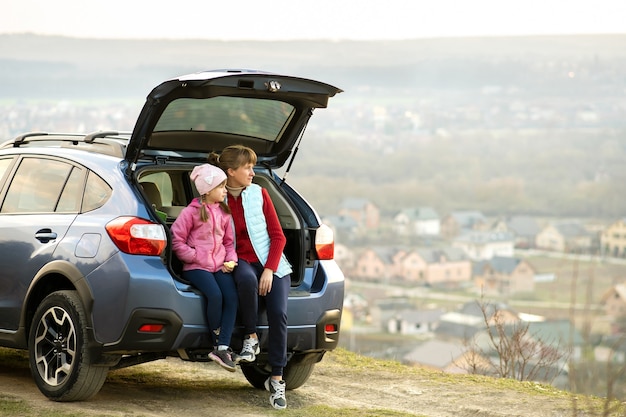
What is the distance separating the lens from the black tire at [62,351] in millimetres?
6590

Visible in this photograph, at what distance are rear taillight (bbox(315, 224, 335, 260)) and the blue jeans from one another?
2.82ft

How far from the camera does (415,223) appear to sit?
324 feet

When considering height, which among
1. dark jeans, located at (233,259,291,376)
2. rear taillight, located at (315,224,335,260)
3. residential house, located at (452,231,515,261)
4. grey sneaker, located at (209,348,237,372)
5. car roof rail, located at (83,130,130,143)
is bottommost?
grey sneaker, located at (209,348,237,372)

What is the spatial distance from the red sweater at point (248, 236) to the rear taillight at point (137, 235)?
658 mm

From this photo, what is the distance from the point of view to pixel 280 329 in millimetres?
6812

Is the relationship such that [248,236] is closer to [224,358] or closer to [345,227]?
[224,358]

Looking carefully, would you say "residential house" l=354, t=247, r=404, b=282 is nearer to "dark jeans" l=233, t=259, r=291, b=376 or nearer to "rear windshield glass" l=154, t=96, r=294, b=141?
"rear windshield glass" l=154, t=96, r=294, b=141

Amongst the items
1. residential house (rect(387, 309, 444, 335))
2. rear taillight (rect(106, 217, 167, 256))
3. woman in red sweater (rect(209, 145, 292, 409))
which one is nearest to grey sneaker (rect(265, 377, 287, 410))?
woman in red sweater (rect(209, 145, 292, 409))

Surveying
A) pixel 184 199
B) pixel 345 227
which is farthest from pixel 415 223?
pixel 184 199

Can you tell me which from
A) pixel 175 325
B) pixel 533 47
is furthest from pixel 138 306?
pixel 533 47

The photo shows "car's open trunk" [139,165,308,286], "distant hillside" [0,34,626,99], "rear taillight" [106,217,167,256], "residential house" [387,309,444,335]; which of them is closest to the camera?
"rear taillight" [106,217,167,256]

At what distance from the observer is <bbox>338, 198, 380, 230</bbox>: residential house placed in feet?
313

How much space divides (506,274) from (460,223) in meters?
12.9

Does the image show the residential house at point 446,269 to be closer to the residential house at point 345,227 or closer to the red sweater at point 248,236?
the residential house at point 345,227
